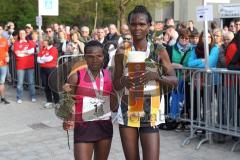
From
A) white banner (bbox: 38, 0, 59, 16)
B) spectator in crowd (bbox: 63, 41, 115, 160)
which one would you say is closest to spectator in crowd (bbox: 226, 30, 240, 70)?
spectator in crowd (bbox: 63, 41, 115, 160)

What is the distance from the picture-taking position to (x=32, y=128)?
8859 mm

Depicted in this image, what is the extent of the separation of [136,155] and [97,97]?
63 centimetres

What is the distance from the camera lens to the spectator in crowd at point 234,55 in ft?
23.5

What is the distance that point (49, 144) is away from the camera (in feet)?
24.7

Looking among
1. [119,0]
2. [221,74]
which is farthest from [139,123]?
[119,0]

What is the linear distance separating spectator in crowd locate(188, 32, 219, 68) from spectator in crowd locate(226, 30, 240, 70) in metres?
0.33

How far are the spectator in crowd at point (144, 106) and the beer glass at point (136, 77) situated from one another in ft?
0.15

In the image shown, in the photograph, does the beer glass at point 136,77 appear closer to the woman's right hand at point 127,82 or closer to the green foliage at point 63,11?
the woman's right hand at point 127,82

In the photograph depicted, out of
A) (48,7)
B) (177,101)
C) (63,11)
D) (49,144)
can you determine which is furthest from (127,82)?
(63,11)

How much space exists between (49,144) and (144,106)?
3720mm

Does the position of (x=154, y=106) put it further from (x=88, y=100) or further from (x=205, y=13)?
(x=205, y=13)

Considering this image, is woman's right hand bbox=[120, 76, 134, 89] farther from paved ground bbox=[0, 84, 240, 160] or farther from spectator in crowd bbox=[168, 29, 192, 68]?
spectator in crowd bbox=[168, 29, 192, 68]

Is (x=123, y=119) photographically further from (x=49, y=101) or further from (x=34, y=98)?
(x=34, y=98)

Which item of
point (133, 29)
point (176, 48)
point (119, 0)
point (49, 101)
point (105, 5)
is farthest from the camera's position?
point (105, 5)
